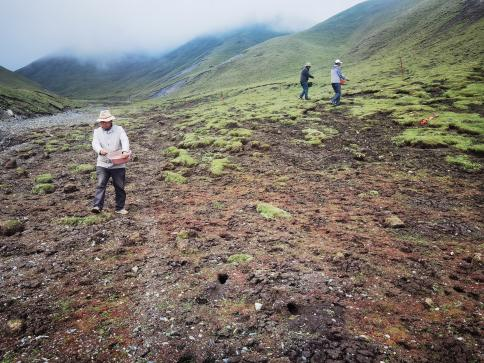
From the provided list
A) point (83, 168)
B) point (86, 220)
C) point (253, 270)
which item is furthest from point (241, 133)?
point (253, 270)

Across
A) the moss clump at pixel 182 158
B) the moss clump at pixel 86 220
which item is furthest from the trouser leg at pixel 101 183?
the moss clump at pixel 182 158

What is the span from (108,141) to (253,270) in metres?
8.11

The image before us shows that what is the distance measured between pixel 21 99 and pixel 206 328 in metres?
104

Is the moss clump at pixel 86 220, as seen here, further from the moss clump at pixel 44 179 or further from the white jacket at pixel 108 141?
the moss clump at pixel 44 179

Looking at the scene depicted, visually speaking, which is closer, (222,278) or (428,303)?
(428,303)

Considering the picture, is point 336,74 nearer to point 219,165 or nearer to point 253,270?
point 219,165

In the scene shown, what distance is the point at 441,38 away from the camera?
272 ft

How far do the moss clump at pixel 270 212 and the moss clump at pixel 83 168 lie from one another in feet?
42.1

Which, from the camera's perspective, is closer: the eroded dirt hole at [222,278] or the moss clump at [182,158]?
the eroded dirt hole at [222,278]

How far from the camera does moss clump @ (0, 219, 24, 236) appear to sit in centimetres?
1245

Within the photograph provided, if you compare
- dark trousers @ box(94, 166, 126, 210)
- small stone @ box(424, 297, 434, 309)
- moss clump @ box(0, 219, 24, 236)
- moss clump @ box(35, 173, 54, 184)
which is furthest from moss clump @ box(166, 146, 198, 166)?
small stone @ box(424, 297, 434, 309)

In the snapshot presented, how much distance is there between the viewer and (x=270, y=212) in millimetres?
13703

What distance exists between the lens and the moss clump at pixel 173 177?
1859cm

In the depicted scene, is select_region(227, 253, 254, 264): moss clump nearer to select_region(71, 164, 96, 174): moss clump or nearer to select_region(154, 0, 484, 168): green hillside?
select_region(71, 164, 96, 174): moss clump
